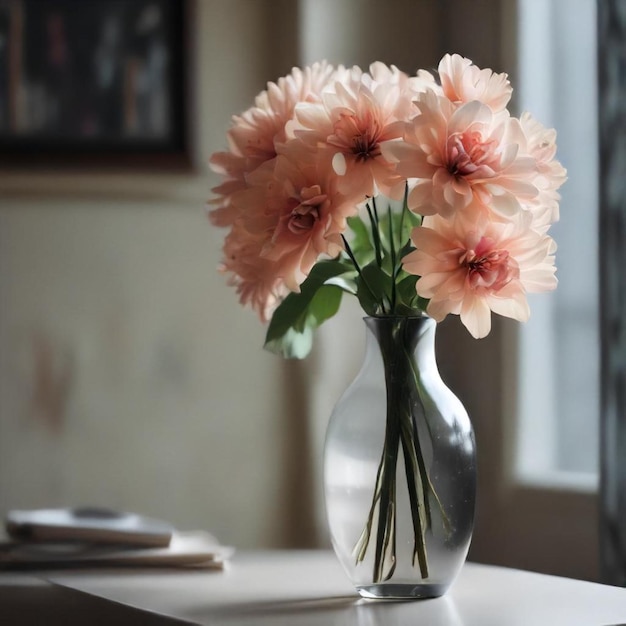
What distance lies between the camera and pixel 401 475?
92cm

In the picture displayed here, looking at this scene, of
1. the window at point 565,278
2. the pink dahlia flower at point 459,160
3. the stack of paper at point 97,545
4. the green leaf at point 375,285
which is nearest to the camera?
the pink dahlia flower at point 459,160

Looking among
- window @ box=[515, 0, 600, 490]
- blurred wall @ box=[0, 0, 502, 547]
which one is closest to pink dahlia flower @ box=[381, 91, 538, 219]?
window @ box=[515, 0, 600, 490]

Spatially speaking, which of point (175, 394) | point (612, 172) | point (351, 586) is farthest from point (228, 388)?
point (351, 586)

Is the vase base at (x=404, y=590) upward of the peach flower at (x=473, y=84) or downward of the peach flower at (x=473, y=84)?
downward

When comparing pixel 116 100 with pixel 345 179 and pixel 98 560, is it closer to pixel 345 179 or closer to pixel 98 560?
pixel 98 560

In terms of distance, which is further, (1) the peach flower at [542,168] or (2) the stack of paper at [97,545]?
(2) the stack of paper at [97,545]

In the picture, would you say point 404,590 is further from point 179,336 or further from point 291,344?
point 179,336

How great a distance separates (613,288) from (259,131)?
2.65 ft

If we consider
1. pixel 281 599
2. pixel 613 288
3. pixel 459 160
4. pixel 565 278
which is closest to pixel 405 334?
pixel 459 160

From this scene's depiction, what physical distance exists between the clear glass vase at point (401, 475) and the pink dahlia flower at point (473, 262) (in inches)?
3.5

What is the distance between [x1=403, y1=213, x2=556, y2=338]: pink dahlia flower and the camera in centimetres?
86

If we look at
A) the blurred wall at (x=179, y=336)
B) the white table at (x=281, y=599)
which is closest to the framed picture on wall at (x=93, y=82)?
the blurred wall at (x=179, y=336)

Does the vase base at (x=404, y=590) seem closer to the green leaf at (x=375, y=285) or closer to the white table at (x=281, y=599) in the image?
the white table at (x=281, y=599)

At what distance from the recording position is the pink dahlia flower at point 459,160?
0.85 metres
